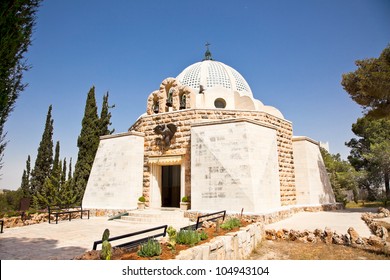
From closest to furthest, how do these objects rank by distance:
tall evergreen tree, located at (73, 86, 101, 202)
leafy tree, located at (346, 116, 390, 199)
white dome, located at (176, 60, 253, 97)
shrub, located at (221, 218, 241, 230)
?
1. shrub, located at (221, 218, 241, 230)
2. tall evergreen tree, located at (73, 86, 101, 202)
3. white dome, located at (176, 60, 253, 97)
4. leafy tree, located at (346, 116, 390, 199)

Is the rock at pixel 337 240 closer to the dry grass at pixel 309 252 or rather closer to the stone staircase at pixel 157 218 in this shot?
the dry grass at pixel 309 252

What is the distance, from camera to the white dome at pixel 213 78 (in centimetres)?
1645

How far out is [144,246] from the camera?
3.61m

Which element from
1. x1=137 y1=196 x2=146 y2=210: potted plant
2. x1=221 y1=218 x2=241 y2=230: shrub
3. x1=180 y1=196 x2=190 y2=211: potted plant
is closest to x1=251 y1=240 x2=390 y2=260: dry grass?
x1=221 y1=218 x2=241 y2=230: shrub

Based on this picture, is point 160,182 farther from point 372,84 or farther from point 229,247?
point 372,84

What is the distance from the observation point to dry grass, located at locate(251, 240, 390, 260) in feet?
15.6

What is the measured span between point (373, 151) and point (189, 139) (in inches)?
600

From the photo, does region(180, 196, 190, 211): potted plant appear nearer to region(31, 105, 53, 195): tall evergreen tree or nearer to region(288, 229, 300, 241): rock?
region(288, 229, 300, 241): rock

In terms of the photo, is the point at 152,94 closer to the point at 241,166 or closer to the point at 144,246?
the point at 241,166

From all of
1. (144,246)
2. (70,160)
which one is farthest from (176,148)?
(70,160)

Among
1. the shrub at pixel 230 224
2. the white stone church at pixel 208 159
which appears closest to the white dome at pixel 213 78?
the white stone church at pixel 208 159

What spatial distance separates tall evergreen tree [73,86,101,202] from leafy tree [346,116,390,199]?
20.0m
